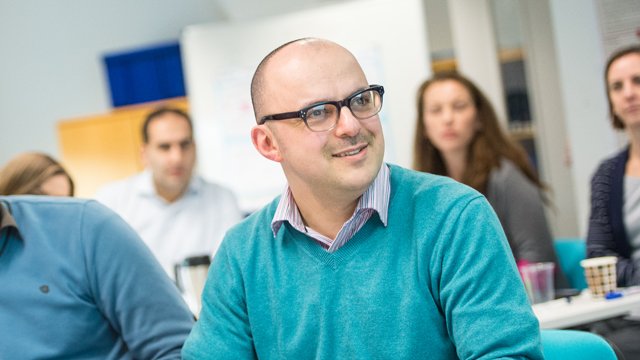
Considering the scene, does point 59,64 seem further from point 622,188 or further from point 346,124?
point 346,124

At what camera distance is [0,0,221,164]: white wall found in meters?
7.77

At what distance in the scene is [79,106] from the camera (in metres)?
7.76

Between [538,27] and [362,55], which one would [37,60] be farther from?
[538,27]

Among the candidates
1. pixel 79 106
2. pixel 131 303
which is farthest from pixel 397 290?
pixel 79 106

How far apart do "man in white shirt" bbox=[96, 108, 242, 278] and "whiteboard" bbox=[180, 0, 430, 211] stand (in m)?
0.91

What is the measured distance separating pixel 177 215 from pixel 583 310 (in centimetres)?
219

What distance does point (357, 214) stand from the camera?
4.95ft

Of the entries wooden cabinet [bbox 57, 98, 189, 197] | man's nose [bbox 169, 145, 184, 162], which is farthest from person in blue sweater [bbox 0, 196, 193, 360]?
wooden cabinet [bbox 57, 98, 189, 197]

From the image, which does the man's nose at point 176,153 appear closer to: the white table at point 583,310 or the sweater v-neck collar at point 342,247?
the white table at point 583,310

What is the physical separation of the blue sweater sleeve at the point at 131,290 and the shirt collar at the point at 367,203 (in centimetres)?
31

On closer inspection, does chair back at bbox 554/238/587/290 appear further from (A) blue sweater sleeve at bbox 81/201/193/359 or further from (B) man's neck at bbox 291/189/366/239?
(A) blue sweater sleeve at bbox 81/201/193/359

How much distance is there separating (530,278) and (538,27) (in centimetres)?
295

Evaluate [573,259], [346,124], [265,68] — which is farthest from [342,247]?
[573,259]

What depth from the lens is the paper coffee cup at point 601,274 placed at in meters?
2.38
